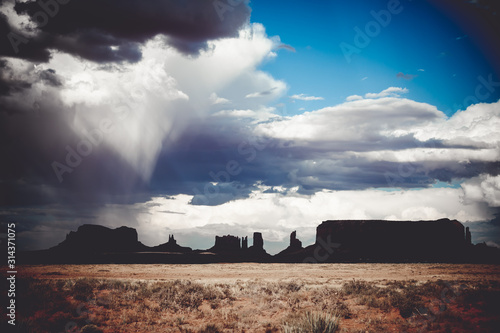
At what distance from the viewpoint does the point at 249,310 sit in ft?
48.7

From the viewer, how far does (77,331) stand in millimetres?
11859

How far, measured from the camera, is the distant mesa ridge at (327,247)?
2864 inches

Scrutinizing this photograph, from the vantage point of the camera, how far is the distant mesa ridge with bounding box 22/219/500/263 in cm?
7275

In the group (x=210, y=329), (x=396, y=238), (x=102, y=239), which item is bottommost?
(x=396, y=238)

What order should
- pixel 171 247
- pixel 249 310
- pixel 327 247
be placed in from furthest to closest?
pixel 171 247
pixel 327 247
pixel 249 310

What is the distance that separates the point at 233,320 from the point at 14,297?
384 inches

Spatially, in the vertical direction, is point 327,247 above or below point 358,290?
below

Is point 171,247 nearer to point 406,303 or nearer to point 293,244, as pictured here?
point 293,244

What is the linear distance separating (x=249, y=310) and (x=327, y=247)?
83.5 metres

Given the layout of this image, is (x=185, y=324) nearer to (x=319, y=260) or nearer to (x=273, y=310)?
(x=273, y=310)

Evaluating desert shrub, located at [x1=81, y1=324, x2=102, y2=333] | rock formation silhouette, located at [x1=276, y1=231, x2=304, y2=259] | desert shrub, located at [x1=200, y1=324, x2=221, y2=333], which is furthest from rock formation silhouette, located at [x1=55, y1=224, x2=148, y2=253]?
desert shrub, located at [x1=200, y1=324, x2=221, y2=333]

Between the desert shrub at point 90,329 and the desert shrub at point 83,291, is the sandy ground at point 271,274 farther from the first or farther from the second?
the desert shrub at point 90,329

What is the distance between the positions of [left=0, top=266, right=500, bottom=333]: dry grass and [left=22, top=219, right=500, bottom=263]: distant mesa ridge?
171ft

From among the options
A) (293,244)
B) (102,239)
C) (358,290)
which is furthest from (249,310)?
(102,239)
